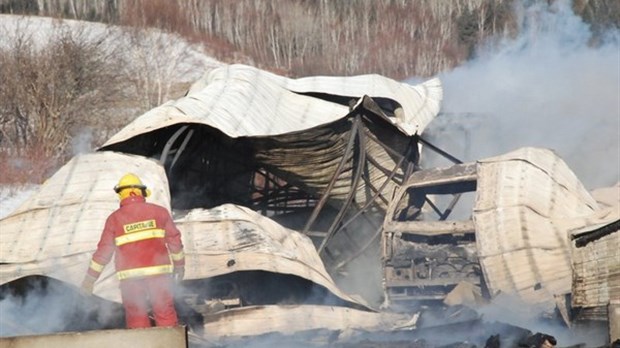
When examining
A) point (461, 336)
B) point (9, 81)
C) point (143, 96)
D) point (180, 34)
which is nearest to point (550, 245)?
point (461, 336)

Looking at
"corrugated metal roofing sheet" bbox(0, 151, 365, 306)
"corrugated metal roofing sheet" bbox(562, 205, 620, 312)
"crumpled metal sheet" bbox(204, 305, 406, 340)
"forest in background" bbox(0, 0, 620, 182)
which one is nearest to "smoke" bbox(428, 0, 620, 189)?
"forest in background" bbox(0, 0, 620, 182)

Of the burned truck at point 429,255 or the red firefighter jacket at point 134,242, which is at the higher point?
the red firefighter jacket at point 134,242

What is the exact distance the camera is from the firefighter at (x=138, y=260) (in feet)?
26.3

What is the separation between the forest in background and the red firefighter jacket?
60.4 ft

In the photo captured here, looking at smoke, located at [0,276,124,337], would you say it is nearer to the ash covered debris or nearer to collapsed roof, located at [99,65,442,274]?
the ash covered debris

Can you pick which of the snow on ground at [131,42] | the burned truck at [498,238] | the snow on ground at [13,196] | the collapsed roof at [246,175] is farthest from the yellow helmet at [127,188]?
the snow on ground at [131,42]

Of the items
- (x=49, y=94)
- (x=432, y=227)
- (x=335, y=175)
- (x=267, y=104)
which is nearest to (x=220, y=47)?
(x=49, y=94)

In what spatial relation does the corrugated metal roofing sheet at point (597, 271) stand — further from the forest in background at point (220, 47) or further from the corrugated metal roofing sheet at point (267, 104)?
the forest in background at point (220, 47)

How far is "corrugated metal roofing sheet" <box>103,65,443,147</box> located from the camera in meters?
13.4

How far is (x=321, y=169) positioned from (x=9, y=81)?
52.5ft

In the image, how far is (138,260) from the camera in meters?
8.02

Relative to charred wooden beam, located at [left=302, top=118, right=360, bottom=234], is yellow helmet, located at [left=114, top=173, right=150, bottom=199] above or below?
above

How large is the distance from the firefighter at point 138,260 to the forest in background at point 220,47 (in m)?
18.4

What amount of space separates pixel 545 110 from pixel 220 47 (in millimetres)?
26332
